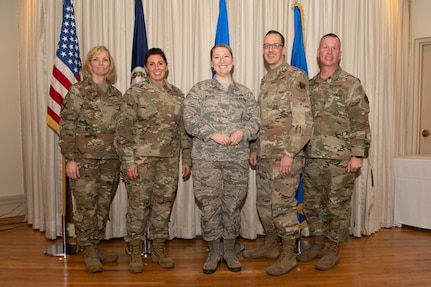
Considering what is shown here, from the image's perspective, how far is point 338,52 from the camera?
2.98 metres

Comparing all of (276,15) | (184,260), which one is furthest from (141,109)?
(276,15)

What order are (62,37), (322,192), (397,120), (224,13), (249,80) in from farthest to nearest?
(397,120)
(249,80)
(224,13)
(62,37)
(322,192)

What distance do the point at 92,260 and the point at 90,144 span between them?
0.94 metres

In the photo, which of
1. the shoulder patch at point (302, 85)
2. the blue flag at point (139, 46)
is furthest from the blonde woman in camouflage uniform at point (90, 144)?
the shoulder patch at point (302, 85)

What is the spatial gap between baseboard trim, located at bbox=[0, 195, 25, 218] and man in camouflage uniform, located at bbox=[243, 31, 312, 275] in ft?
11.7

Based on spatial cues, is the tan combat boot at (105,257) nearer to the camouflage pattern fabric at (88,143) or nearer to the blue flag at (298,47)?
the camouflage pattern fabric at (88,143)

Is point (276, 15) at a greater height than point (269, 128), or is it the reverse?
point (276, 15)

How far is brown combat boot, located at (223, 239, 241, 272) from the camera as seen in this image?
2.87 m

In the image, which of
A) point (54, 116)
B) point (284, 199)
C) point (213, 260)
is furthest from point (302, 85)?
point (54, 116)

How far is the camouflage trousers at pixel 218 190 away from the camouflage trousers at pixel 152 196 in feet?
0.77

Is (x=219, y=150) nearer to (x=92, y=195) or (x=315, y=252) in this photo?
(x=92, y=195)

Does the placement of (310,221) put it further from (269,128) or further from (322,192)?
(269,128)

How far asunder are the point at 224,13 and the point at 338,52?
1.26 m

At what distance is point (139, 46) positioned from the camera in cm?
347
